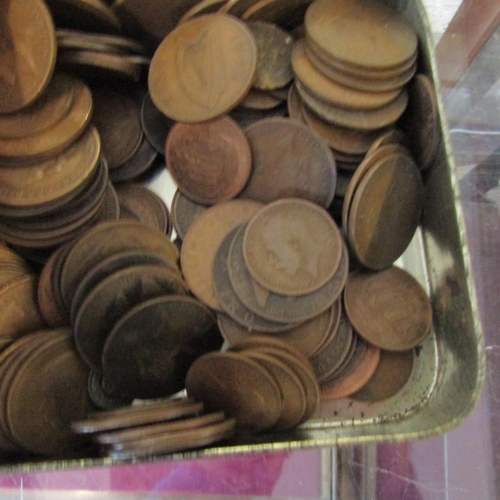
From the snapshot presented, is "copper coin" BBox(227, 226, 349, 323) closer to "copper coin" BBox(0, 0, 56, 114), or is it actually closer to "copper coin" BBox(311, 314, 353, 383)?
"copper coin" BBox(311, 314, 353, 383)

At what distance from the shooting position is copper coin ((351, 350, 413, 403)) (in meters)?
1.05

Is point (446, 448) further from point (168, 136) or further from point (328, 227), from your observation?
point (168, 136)

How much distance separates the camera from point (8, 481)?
4.55ft

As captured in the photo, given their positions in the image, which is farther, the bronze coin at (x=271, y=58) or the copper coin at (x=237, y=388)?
the bronze coin at (x=271, y=58)

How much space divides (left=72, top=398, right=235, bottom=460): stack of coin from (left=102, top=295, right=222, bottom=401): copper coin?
0.46 ft

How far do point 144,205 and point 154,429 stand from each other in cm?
61

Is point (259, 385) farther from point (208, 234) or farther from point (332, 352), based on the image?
point (208, 234)

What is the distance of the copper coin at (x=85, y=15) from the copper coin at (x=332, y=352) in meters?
0.83

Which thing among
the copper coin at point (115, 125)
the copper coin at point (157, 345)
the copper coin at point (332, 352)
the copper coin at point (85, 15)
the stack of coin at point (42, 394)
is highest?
the copper coin at point (85, 15)

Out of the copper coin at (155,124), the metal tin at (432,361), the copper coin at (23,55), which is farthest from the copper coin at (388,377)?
the copper coin at (23,55)

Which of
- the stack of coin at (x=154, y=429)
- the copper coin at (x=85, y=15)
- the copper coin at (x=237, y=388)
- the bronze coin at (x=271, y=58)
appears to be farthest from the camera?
the bronze coin at (x=271, y=58)

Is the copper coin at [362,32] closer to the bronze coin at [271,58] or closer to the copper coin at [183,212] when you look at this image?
the bronze coin at [271,58]

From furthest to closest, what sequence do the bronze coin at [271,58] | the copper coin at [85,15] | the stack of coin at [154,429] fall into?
the bronze coin at [271,58], the copper coin at [85,15], the stack of coin at [154,429]

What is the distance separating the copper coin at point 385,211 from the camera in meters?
0.97
